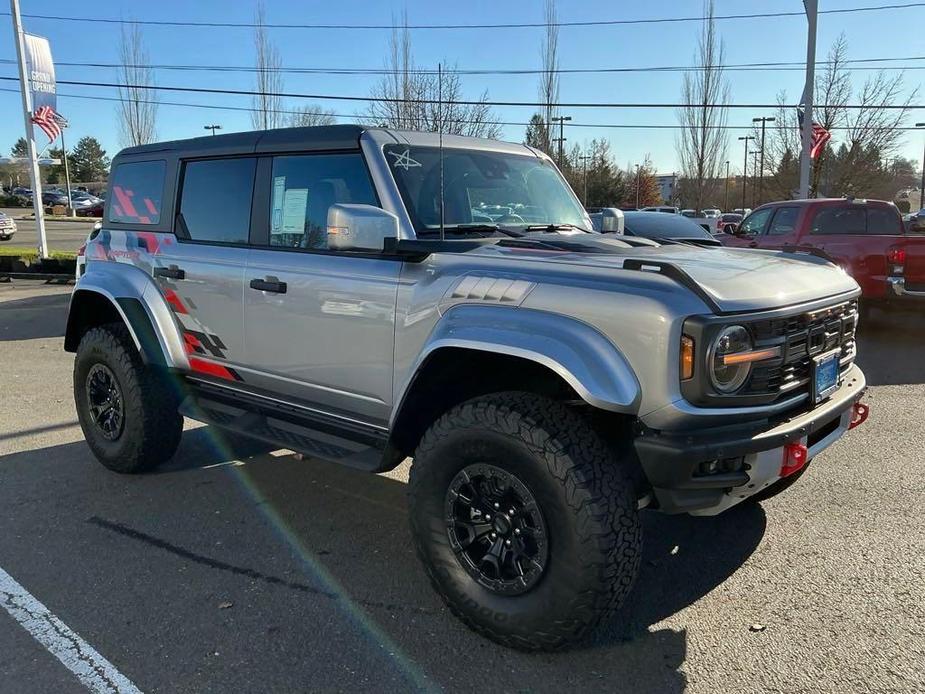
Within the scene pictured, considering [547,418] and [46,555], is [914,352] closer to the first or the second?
[547,418]

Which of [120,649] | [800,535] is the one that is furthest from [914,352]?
[120,649]

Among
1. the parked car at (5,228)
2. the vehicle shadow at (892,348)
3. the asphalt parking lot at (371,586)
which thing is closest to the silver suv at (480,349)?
the asphalt parking lot at (371,586)

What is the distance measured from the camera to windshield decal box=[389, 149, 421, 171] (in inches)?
142

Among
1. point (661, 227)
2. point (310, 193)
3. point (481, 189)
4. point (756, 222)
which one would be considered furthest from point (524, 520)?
point (756, 222)

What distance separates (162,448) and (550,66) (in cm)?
2584

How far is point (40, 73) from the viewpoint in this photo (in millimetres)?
17469

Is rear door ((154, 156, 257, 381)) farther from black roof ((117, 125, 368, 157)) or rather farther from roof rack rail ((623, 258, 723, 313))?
roof rack rail ((623, 258, 723, 313))

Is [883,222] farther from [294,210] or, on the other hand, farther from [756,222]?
[294,210]

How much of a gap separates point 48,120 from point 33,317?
8.29m

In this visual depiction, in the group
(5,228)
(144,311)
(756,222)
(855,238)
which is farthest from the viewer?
(5,228)

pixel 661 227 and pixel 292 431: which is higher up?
pixel 661 227

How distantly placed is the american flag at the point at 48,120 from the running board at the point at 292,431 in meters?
16.2

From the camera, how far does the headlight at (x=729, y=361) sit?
101 inches

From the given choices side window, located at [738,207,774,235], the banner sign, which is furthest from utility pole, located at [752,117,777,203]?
the banner sign
